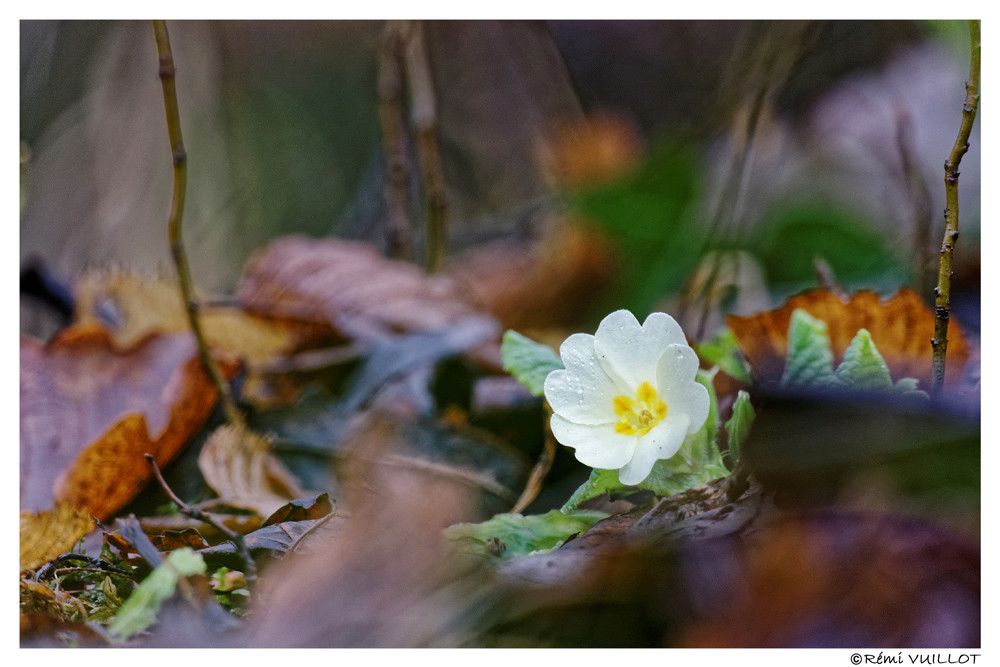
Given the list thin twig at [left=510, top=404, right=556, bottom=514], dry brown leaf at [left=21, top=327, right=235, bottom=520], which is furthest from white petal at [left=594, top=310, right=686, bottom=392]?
dry brown leaf at [left=21, top=327, right=235, bottom=520]

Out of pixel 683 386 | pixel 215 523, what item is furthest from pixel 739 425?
pixel 215 523

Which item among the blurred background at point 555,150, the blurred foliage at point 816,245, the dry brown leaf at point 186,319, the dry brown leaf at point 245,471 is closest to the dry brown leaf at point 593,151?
the blurred background at point 555,150

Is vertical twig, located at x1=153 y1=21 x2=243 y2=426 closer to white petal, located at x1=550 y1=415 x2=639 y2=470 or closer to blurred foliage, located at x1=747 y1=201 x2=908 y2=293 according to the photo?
white petal, located at x1=550 y1=415 x2=639 y2=470

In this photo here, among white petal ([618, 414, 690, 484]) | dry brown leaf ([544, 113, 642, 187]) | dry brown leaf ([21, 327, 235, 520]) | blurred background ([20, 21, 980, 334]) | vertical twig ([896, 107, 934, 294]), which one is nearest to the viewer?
white petal ([618, 414, 690, 484])

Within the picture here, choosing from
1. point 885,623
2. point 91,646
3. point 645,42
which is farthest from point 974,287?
point 91,646

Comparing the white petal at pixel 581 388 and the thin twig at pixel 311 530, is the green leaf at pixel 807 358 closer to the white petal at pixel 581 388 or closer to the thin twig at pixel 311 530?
the white petal at pixel 581 388

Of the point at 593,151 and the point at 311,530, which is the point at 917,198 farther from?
the point at 311,530
